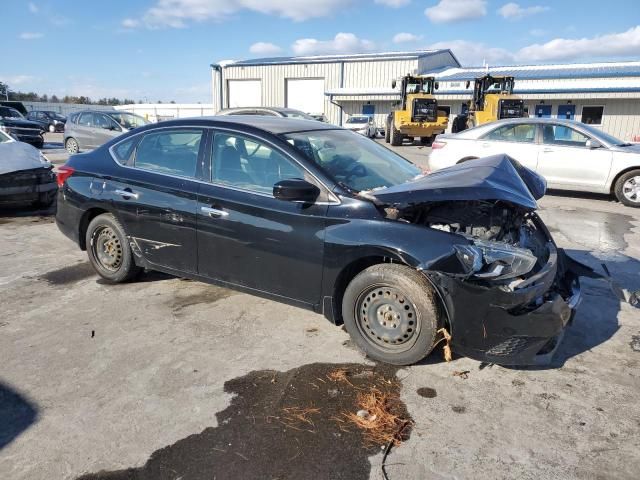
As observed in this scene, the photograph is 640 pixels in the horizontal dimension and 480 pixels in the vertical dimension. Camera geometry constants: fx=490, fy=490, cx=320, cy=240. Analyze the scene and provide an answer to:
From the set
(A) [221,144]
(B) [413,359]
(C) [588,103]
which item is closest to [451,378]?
(B) [413,359]

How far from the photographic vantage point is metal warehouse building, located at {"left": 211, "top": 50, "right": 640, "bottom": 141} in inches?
1170

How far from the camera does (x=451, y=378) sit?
3277 millimetres

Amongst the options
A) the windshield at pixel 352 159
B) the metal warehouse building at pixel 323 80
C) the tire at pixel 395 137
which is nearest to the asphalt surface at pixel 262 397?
the windshield at pixel 352 159

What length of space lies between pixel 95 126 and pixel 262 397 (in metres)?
15.3

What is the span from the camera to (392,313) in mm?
3363

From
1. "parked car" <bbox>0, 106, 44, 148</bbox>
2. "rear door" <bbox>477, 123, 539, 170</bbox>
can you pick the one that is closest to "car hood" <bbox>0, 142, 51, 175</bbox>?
"rear door" <bbox>477, 123, 539, 170</bbox>

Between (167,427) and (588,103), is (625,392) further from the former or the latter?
(588,103)

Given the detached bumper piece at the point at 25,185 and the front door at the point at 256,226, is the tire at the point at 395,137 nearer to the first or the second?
the detached bumper piece at the point at 25,185

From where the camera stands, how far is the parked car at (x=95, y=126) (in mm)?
15391

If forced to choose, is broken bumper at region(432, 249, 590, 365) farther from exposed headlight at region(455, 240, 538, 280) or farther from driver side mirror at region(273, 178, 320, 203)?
driver side mirror at region(273, 178, 320, 203)

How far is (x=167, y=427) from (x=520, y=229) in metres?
2.77

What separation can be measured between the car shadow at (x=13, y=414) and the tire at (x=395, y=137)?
21718 mm

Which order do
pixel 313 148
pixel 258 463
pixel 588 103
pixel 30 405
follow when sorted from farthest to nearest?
1. pixel 588 103
2. pixel 313 148
3. pixel 30 405
4. pixel 258 463

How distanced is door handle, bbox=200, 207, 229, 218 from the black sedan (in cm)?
1
